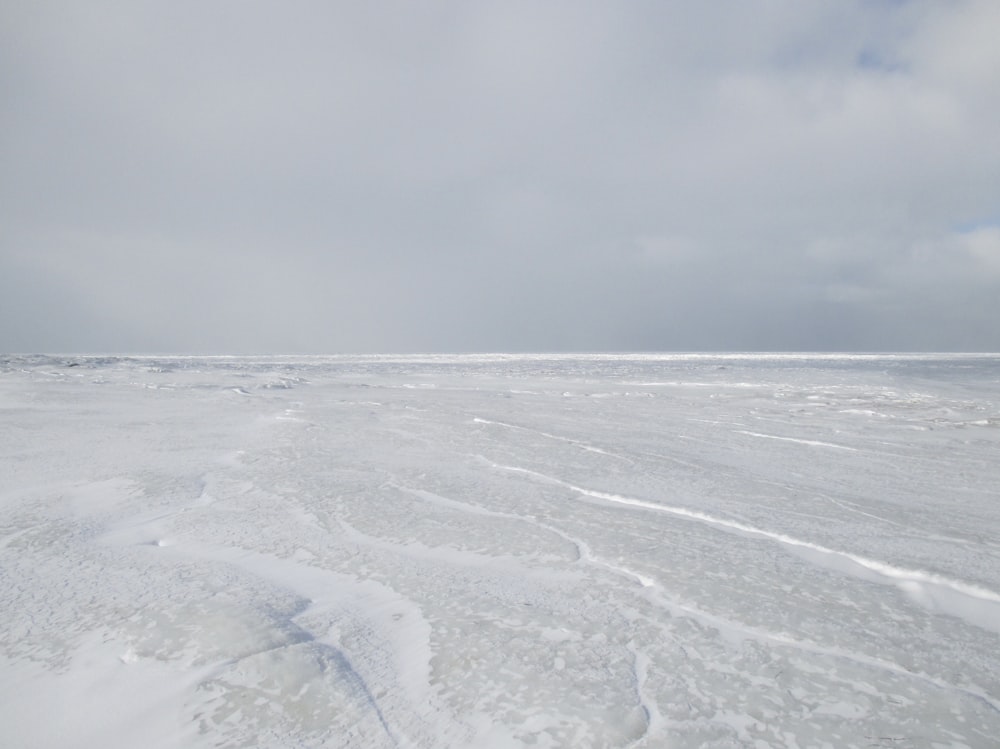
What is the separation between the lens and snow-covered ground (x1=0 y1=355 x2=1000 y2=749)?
2.36 m

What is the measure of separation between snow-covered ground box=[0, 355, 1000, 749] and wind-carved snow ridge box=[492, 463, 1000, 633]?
0.08 feet

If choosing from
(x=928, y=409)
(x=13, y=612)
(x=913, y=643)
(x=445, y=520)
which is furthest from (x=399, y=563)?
(x=928, y=409)

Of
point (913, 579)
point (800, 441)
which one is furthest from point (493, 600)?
point (800, 441)

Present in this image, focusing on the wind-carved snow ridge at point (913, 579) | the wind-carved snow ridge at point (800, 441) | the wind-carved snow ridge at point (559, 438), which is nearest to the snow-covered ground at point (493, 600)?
the wind-carved snow ridge at point (913, 579)

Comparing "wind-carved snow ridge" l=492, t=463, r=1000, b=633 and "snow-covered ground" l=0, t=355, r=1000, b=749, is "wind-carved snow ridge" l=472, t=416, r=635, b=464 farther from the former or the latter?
"wind-carved snow ridge" l=492, t=463, r=1000, b=633

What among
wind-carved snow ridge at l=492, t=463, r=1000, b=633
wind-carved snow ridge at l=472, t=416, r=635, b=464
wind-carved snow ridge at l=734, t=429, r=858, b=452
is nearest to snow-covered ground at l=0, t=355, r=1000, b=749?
wind-carved snow ridge at l=492, t=463, r=1000, b=633

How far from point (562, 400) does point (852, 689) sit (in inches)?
586

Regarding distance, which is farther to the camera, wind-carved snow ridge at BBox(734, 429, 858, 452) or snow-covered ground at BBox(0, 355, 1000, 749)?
wind-carved snow ridge at BBox(734, 429, 858, 452)

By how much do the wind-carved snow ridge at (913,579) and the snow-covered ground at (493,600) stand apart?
2 cm

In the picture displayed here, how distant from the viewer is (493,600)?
347 centimetres

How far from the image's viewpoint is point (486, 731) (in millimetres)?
2273

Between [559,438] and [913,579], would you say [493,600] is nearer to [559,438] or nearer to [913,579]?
[913,579]

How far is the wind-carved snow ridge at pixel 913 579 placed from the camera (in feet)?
11.3

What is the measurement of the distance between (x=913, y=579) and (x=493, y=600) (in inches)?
115
